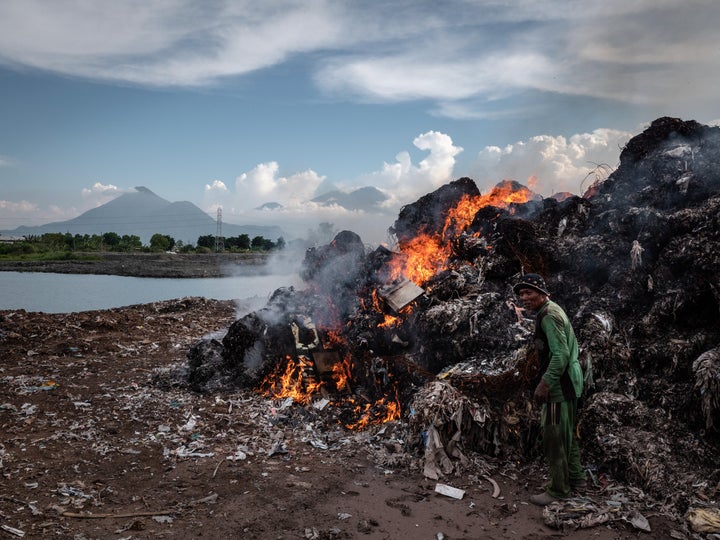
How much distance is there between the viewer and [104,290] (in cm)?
2727

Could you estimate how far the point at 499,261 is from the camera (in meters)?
7.70

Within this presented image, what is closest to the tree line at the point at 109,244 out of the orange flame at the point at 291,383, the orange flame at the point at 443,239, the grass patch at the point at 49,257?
the grass patch at the point at 49,257

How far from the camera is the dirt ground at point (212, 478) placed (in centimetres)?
399

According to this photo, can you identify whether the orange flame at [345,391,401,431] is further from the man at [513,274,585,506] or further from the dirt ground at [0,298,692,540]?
the man at [513,274,585,506]

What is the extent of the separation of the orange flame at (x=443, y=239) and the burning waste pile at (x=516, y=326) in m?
0.04

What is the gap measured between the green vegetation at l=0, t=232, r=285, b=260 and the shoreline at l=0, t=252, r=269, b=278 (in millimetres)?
4203

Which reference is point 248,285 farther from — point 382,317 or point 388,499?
point 388,499

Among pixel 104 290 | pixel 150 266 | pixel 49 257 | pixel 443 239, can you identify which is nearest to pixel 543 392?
pixel 443 239

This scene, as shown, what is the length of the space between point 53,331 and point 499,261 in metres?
11.2

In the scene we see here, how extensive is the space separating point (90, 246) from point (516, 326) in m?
63.0

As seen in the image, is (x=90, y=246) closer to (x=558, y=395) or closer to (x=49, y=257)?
(x=49, y=257)

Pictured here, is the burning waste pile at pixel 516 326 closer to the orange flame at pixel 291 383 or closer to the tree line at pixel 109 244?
the orange flame at pixel 291 383

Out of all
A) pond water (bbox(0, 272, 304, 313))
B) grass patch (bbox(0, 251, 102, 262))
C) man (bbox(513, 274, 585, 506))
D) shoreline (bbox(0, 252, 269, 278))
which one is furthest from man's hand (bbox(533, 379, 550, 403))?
grass patch (bbox(0, 251, 102, 262))

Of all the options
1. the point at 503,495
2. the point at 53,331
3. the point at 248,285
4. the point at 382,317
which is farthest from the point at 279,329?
the point at 248,285
